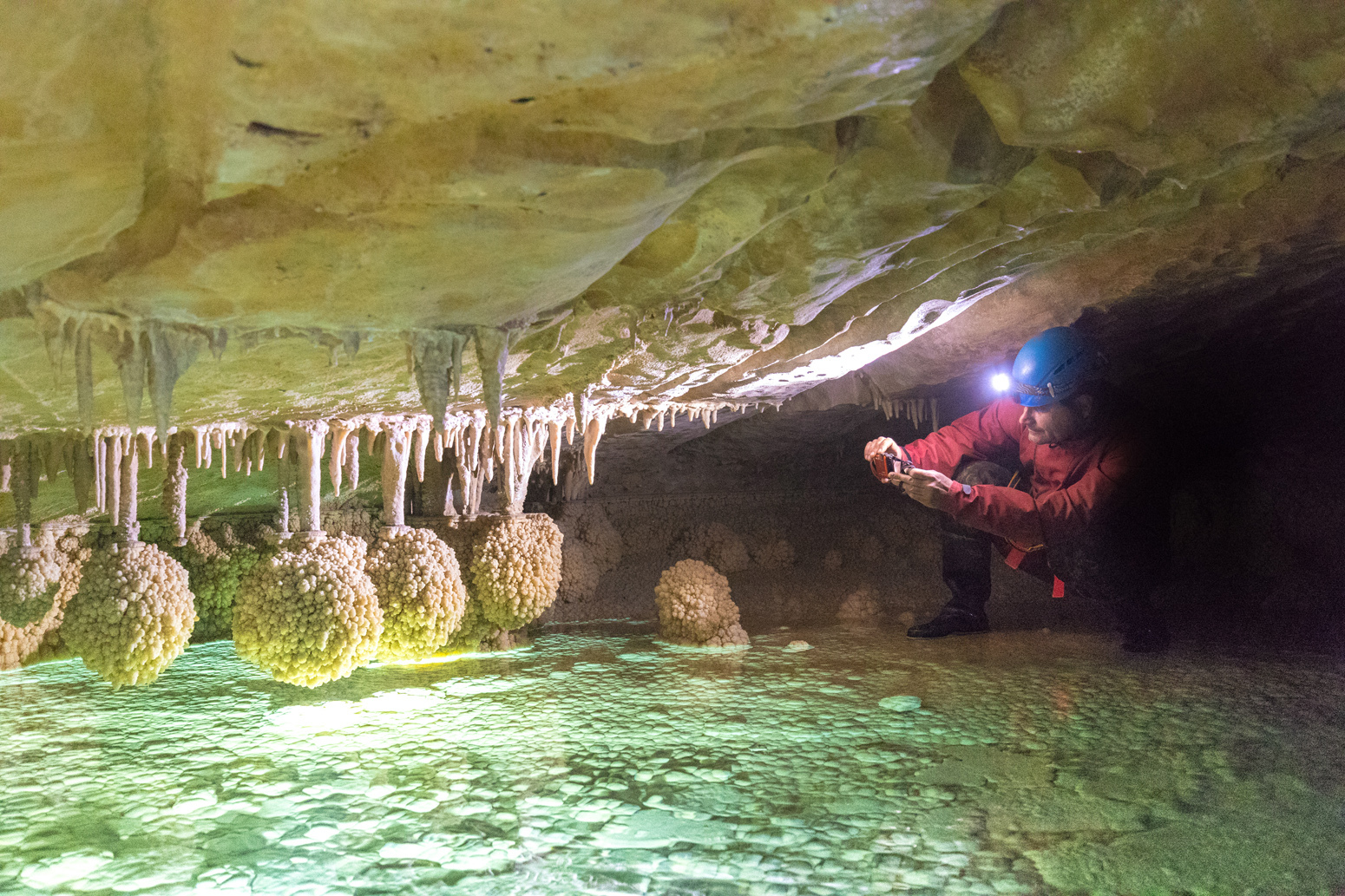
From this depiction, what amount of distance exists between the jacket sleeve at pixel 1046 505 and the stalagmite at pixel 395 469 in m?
2.56

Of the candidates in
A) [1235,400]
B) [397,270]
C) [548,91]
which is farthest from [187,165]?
[1235,400]

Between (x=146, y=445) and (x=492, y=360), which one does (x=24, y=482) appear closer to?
(x=146, y=445)

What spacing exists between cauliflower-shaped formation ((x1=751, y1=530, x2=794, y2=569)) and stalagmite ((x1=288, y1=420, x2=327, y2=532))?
3613 mm

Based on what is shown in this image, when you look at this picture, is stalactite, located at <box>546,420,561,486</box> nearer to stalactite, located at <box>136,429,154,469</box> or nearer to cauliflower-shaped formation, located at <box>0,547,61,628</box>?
stalactite, located at <box>136,429,154,469</box>

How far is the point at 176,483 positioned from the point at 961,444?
12.7 ft

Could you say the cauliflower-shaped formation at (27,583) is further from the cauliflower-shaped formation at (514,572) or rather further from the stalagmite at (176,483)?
the cauliflower-shaped formation at (514,572)

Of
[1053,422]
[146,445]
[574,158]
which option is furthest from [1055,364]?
[146,445]

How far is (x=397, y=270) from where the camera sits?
1886 mm

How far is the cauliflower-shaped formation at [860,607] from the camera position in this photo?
5.62m

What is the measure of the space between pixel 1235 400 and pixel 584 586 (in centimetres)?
462

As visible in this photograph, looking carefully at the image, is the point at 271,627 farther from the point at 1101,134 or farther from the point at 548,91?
the point at 1101,134

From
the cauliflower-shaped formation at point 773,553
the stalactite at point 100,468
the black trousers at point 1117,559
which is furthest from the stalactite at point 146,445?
the cauliflower-shaped formation at point 773,553

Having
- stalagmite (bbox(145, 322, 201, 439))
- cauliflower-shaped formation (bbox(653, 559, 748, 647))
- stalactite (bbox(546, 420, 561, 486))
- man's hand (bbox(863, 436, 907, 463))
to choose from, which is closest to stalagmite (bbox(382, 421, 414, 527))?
stalactite (bbox(546, 420, 561, 486))

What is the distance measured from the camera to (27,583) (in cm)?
370
